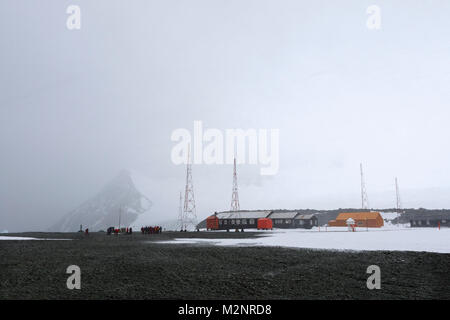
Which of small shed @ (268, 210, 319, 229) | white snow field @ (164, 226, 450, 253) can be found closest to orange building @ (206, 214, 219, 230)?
small shed @ (268, 210, 319, 229)

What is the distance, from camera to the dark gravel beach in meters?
13.1

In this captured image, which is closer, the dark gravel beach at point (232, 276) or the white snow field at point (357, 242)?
the dark gravel beach at point (232, 276)

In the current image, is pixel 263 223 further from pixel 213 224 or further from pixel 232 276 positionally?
pixel 232 276

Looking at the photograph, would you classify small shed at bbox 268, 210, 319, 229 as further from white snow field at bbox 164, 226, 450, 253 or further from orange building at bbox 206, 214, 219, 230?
white snow field at bbox 164, 226, 450, 253

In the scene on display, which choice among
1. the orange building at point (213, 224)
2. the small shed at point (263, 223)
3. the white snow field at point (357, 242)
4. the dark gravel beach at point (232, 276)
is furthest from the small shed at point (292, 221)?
the dark gravel beach at point (232, 276)

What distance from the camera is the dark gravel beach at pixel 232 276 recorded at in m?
13.1

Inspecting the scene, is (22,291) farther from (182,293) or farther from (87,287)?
(182,293)
